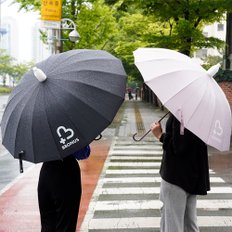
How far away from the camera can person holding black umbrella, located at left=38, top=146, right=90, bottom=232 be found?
11.7ft

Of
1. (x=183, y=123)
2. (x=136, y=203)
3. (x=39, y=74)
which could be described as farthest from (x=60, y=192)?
(x=136, y=203)

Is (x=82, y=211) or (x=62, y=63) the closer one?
(x=62, y=63)

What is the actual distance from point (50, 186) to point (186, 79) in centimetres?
138

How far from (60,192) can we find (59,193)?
A: 13 millimetres

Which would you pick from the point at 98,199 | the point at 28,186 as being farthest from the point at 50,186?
the point at 28,186

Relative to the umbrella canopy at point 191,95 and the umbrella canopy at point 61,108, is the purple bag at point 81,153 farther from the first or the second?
the umbrella canopy at point 191,95

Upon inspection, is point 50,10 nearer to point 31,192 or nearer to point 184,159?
point 31,192

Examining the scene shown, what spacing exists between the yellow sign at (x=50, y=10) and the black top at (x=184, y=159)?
13544mm

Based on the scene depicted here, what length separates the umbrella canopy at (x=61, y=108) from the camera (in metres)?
3.34

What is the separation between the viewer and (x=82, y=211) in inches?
261

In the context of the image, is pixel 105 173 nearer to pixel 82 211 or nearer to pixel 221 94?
pixel 82 211

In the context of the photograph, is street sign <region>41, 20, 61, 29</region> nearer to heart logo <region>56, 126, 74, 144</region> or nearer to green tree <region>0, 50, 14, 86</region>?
heart logo <region>56, 126, 74, 144</region>

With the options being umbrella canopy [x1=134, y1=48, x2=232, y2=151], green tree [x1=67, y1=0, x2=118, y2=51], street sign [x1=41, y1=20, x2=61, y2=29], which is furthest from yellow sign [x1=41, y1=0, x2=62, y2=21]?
umbrella canopy [x1=134, y1=48, x2=232, y2=151]

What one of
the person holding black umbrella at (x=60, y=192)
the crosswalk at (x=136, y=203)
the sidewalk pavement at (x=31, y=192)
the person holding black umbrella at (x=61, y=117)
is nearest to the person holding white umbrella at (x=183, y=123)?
the person holding black umbrella at (x=61, y=117)
